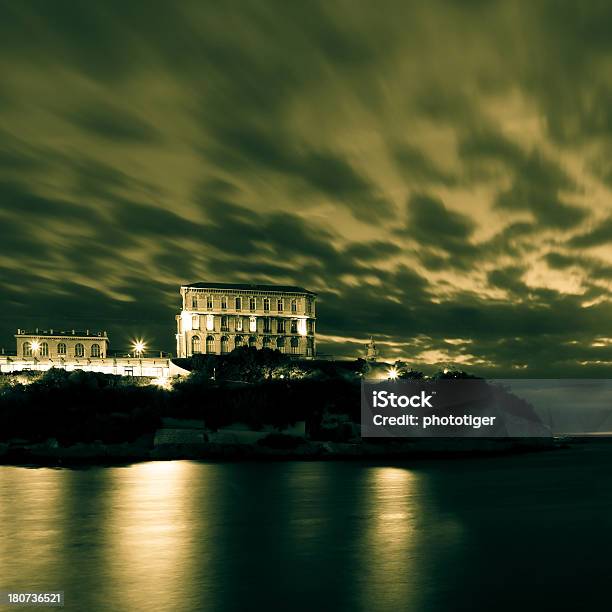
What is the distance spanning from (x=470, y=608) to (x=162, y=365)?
104 meters

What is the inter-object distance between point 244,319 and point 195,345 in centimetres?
1056

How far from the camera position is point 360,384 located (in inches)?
3799

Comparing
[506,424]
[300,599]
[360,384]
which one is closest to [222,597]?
[300,599]

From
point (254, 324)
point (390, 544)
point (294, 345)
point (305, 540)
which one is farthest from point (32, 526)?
point (294, 345)

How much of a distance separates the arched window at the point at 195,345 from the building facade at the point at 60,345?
53.8 ft

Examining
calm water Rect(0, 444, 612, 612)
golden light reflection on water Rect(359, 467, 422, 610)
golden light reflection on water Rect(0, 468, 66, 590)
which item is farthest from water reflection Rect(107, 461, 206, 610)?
golden light reflection on water Rect(359, 467, 422, 610)

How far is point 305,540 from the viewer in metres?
28.9

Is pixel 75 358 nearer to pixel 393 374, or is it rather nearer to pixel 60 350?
pixel 60 350

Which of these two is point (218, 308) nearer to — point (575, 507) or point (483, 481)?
point (483, 481)

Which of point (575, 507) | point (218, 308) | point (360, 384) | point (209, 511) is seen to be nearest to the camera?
point (209, 511)

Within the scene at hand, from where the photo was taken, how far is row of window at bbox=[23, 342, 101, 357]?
121 metres

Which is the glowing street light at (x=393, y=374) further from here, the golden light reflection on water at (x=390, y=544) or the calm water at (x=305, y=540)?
the golden light reflection on water at (x=390, y=544)

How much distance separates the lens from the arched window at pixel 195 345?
134125 millimetres

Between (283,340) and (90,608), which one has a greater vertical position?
(283,340)
